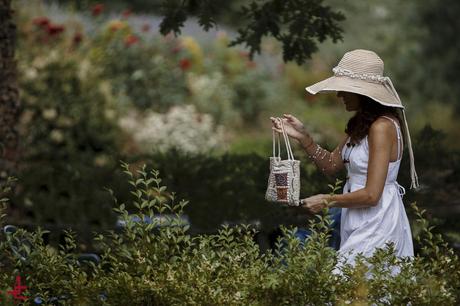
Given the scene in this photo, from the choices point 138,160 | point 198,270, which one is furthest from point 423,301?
point 138,160

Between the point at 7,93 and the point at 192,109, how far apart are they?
17.6ft

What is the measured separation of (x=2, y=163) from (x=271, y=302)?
3.44m

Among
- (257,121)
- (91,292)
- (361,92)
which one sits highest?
(361,92)

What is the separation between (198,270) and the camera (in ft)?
13.0

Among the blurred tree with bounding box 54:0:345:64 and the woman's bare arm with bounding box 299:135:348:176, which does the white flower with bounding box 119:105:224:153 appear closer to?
the blurred tree with bounding box 54:0:345:64

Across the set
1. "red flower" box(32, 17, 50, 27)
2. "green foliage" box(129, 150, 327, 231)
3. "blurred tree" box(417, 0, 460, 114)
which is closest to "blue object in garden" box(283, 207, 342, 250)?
"green foliage" box(129, 150, 327, 231)

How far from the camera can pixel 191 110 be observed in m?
12.0

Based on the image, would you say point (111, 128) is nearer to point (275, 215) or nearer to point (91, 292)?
point (275, 215)

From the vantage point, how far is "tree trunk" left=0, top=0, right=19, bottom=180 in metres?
6.66

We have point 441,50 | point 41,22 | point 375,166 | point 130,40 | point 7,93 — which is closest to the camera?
point 375,166

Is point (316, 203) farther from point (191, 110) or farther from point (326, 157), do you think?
point (191, 110)

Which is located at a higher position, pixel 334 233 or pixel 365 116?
pixel 365 116

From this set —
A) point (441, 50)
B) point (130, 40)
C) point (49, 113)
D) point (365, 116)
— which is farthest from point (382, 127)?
point (441, 50)

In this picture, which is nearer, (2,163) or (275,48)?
(2,163)
